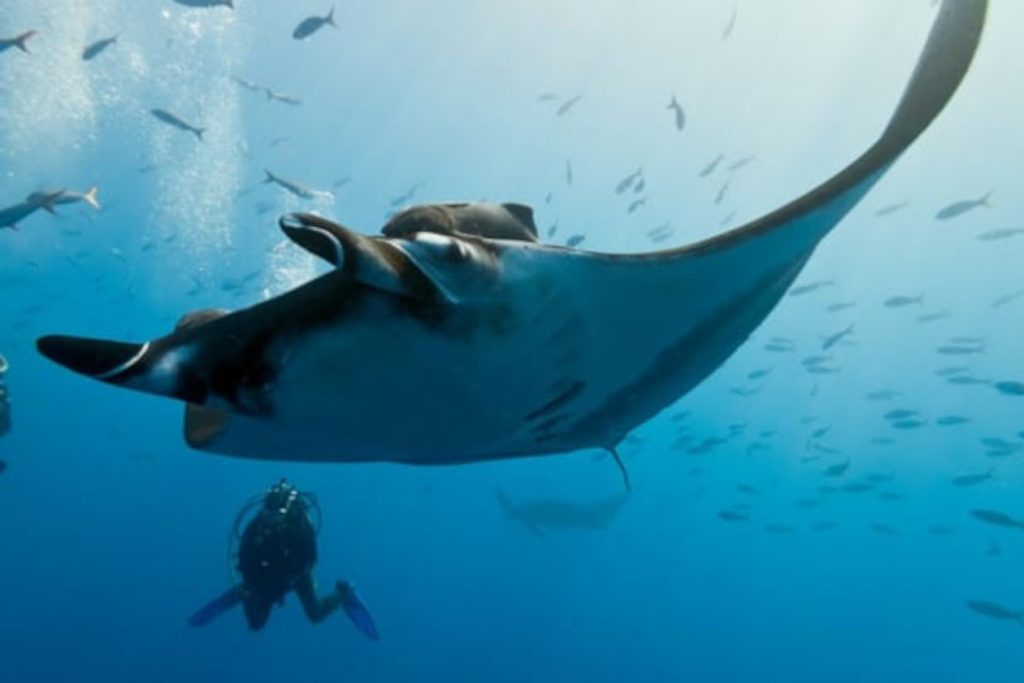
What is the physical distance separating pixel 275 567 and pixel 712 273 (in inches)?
270

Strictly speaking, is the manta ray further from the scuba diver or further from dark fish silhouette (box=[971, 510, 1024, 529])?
dark fish silhouette (box=[971, 510, 1024, 529])

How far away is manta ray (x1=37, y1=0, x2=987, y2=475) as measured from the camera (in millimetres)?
1327

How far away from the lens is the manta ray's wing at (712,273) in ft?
5.16

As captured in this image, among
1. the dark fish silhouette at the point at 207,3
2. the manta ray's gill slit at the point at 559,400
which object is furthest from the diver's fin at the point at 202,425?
the dark fish silhouette at the point at 207,3

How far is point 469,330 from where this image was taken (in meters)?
1.50

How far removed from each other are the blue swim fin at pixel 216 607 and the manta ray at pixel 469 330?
5681 mm

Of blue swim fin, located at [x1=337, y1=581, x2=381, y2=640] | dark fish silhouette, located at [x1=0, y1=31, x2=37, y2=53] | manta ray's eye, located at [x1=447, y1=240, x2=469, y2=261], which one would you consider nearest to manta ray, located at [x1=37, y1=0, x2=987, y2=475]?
manta ray's eye, located at [x1=447, y1=240, x2=469, y2=261]

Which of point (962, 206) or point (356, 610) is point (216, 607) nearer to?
point (356, 610)

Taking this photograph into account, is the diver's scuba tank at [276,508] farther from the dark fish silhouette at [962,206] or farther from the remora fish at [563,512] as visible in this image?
the remora fish at [563,512]

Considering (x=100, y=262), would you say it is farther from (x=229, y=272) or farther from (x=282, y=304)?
(x=282, y=304)

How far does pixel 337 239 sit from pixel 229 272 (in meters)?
36.9

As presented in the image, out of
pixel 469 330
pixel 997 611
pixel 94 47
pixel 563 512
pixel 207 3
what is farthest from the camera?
pixel 563 512

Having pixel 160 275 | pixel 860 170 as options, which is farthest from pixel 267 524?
pixel 160 275

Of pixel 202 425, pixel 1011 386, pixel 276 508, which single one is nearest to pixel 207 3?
pixel 276 508
